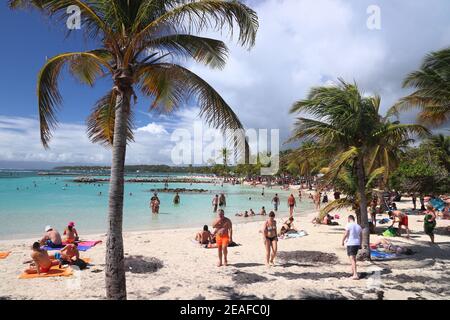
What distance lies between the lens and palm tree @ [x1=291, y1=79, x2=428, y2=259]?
785 centimetres

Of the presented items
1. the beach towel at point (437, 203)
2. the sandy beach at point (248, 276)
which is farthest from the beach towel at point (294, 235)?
the beach towel at point (437, 203)

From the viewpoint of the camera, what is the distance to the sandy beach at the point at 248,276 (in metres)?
6.04

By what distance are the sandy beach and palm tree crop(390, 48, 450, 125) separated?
14.1 feet

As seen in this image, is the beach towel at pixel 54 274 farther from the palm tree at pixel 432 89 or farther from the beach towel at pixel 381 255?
the palm tree at pixel 432 89

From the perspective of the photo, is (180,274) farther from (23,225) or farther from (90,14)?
(23,225)

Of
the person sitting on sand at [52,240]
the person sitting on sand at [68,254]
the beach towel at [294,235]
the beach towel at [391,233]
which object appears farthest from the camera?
the beach towel at [294,235]

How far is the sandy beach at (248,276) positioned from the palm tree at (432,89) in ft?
14.1

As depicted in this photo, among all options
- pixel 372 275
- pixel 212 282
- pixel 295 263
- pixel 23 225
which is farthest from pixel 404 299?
pixel 23 225

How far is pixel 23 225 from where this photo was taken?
17.9 m

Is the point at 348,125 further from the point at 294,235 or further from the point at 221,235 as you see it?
the point at 294,235

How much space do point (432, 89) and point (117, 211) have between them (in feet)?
29.6

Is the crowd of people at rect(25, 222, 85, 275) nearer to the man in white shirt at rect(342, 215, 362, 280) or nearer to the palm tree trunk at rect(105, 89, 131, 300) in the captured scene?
the palm tree trunk at rect(105, 89, 131, 300)

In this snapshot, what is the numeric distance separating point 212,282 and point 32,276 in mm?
4151

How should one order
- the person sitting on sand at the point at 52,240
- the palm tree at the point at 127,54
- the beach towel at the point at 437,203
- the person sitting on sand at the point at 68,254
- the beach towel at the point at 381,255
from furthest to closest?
the beach towel at the point at 437,203 → the person sitting on sand at the point at 52,240 → the beach towel at the point at 381,255 → the person sitting on sand at the point at 68,254 → the palm tree at the point at 127,54
